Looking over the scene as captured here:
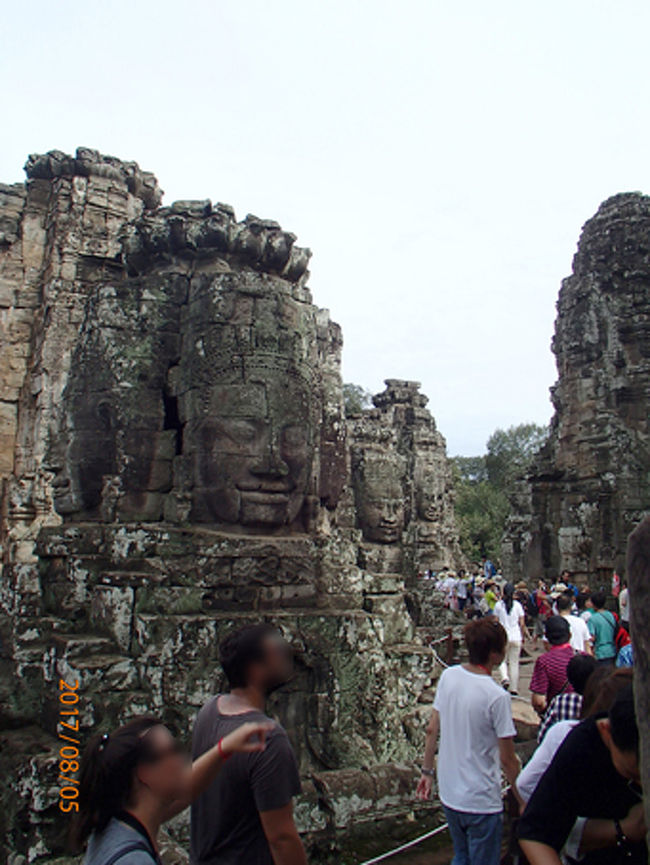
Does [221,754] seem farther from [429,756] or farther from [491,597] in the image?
[491,597]

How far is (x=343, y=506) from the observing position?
884cm

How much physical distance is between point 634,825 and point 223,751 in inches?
52.6

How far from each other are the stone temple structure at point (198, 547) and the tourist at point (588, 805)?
311cm

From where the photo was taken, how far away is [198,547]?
5.25 metres

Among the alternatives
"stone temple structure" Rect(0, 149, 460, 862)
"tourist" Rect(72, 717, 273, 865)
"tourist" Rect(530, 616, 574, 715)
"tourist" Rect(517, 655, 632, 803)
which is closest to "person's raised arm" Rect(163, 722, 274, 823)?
"tourist" Rect(72, 717, 273, 865)

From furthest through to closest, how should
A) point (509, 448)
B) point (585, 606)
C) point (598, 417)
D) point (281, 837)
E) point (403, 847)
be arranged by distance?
point (509, 448) → point (598, 417) → point (585, 606) → point (403, 847) → point (281, 837)

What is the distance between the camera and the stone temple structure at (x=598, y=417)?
48.9 ft

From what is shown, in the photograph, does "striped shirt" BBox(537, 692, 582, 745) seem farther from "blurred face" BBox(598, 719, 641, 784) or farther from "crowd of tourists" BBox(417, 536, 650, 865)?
"blurred face" BBox(598, 719, 641, 784)

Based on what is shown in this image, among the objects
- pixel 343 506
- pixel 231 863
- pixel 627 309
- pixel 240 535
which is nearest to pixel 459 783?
pixel 231 863

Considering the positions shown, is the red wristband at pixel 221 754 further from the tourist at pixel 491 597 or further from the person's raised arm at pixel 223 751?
the tourist at pixel 491 597

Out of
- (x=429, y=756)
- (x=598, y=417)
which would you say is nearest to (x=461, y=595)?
(x=598, y=417)

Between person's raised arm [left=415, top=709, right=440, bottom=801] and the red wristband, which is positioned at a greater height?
the red wristband

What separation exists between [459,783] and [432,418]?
20.2 m

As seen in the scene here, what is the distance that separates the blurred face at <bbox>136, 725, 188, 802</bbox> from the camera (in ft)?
6.77
